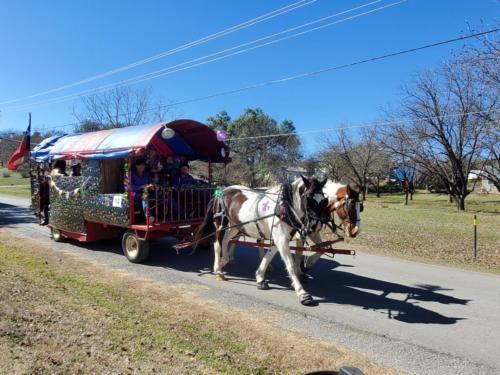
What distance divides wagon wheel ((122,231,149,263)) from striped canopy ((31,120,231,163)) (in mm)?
1826

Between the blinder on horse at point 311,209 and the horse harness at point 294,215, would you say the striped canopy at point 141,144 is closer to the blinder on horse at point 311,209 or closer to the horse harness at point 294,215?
the horse harness at point 294,215

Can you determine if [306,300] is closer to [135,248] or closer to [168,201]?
[168,201]

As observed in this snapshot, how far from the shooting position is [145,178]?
9180 mm

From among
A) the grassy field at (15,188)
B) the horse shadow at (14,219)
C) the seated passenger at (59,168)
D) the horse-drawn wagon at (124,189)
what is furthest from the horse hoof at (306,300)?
the grassy field at (15,188)

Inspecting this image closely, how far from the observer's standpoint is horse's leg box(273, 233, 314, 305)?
6.17 m

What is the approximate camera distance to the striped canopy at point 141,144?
8.52 m

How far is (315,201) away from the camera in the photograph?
6.43m

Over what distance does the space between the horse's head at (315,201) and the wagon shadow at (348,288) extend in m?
1.35

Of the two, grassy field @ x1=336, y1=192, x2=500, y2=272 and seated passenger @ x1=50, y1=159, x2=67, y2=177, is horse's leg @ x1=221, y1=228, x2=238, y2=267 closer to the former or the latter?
grassy field @ x1=336, y1=192, x2=500, y2=272

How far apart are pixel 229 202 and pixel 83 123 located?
29.9 meters

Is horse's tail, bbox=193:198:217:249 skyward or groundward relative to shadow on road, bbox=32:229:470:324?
skyward

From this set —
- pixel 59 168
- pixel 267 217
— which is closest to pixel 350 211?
pixel 267 217

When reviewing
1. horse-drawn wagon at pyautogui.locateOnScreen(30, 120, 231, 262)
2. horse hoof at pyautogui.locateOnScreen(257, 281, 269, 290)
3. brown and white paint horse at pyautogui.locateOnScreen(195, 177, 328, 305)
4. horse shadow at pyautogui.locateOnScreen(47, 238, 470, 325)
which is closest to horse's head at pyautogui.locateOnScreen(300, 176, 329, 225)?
brown and white paint horse at pyautogui.locateOnScreen(195, 177, 328, 305)

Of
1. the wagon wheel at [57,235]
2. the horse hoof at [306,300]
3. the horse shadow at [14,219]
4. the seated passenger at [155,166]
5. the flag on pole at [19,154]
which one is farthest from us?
the horse shadow at [14,219]
